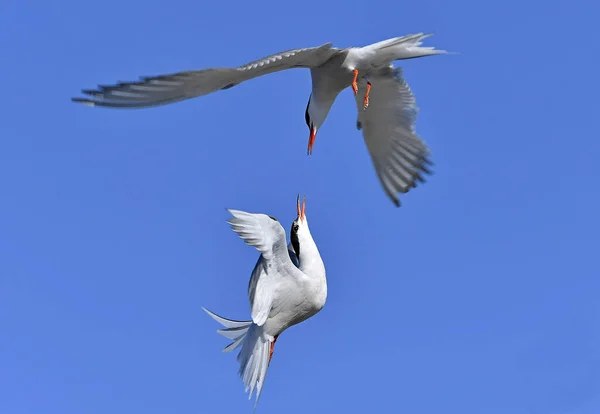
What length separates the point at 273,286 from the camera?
8781mm

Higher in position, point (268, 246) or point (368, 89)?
point (368, 89)

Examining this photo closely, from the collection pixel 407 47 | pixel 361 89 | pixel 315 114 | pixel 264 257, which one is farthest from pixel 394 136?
pixel 264 257

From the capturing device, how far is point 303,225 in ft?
31.2

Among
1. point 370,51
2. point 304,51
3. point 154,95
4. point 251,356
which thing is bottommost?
point 251,356

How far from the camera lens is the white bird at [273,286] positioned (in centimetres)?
859

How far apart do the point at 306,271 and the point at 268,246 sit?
0.55 metres

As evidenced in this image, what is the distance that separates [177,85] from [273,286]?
1888 millimetres

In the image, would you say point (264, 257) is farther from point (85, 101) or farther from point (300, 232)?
point (85, 101)

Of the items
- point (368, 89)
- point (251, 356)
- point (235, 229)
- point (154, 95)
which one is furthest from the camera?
point (368, 89)

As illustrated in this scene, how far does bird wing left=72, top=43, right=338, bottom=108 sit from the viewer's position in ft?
24.7

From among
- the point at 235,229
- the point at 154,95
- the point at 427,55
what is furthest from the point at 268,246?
the point at 427,55

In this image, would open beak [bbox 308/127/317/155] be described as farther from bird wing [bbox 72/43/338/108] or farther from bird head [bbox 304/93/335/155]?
bird wing [bbox 72/43/338/108]

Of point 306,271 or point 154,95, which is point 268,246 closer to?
point 306,271

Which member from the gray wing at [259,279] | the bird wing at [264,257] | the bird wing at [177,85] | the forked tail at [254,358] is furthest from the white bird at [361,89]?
the forked tail at [254,358]
